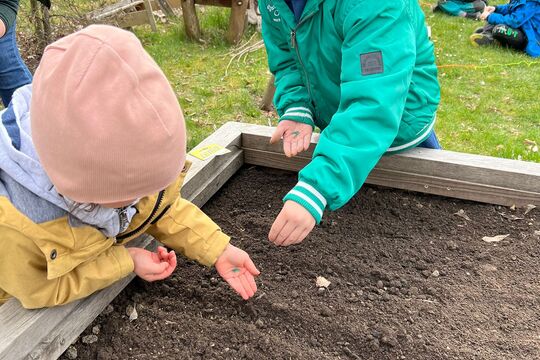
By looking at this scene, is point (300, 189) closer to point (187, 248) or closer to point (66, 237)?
point (187, 248)

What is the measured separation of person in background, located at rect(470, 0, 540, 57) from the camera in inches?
268

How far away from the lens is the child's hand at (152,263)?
5.68ft

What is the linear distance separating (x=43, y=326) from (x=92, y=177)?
0.62m

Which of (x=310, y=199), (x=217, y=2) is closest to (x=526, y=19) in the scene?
(x=217, y=2)

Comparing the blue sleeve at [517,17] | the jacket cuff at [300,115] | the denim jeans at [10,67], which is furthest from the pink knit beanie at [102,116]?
the blue sleeve at [517,17]

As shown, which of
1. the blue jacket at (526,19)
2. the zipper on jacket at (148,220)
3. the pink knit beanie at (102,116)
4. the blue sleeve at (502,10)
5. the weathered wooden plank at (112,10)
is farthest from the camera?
the blue sleeve at (502,10)

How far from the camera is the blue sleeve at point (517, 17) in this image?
6891 mm

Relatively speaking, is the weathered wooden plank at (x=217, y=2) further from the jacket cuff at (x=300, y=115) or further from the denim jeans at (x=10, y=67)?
the jacket cuff at (x=300, y=115)

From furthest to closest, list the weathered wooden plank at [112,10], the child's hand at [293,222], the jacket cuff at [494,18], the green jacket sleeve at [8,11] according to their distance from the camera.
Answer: the jacket cuff at [494,18] < the weathered wooden plank at [112,10] < the green jacket sleeve at [8,11] < the child's hand at [293,222]

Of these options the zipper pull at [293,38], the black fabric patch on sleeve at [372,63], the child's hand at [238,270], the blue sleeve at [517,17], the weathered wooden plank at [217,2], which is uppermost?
the black fabric patch on sleeve at [372,63]

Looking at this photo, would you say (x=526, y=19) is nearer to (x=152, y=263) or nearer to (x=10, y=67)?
(x=10, y=67)

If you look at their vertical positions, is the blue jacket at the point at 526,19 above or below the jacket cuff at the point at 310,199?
below

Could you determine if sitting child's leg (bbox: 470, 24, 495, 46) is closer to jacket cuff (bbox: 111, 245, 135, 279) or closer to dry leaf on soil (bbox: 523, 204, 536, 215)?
dry leaf on soil (bbox: 523, 204, 536, 215)

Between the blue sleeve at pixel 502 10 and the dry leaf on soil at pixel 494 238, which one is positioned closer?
the dry leaf on soil at pixel 494 238
